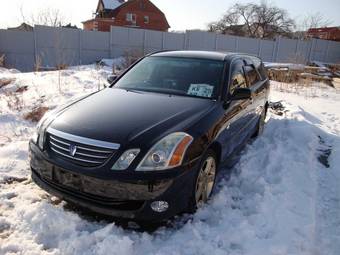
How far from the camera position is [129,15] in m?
42.2

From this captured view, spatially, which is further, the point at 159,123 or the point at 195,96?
the point at 195,96

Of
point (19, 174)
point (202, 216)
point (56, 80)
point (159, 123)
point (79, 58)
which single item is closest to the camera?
point (159, 123)

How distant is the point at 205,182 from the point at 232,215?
1.34 feet

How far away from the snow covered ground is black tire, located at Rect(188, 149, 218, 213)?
102 millimetres

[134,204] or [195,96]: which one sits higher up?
[195,96]

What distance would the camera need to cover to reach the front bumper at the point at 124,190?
2385mm

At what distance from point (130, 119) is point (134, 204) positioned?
2.58 ft

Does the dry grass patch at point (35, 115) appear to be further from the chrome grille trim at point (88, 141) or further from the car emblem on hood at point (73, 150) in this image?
the car emblem on hood at point (73, 150)

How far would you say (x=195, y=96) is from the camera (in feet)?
11.3

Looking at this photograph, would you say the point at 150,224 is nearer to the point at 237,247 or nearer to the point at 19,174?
the point at 237,247

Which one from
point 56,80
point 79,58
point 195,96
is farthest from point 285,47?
point 195,96

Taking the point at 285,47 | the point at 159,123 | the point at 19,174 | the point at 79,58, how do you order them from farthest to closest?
the point at 285,47 → the point at 79,58 → the point at 19,174 → the point at 159,123

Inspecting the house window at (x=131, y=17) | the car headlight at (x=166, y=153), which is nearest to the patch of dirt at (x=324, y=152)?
the car headlight at (x=166, y=153)

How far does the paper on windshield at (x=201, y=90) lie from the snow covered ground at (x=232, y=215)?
1.09m
